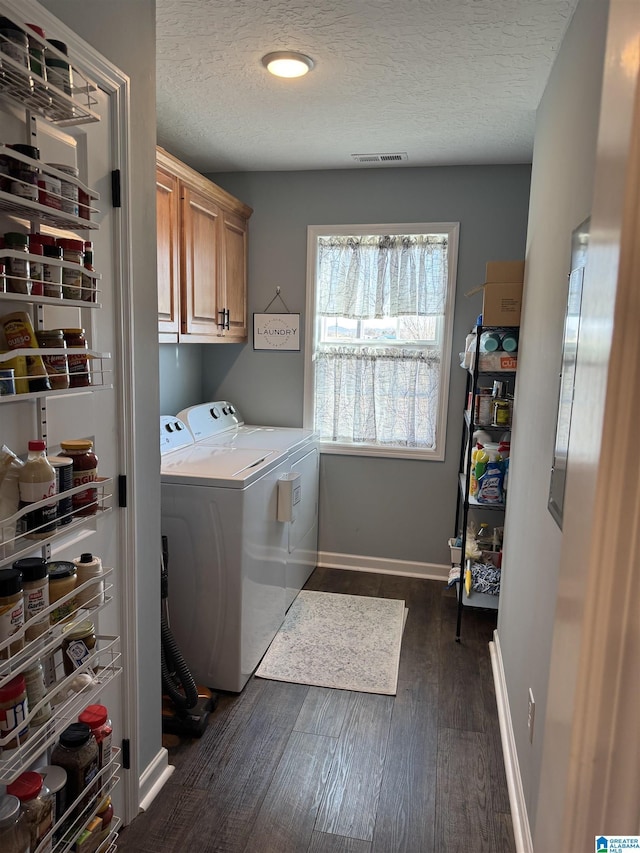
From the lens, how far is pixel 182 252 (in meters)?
2.89

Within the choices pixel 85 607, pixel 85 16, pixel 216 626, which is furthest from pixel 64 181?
pixel 216 626

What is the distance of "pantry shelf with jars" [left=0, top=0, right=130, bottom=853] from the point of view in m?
1.14

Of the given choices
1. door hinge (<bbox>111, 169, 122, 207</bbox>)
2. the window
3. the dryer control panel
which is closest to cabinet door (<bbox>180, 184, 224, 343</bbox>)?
the dryer control panel

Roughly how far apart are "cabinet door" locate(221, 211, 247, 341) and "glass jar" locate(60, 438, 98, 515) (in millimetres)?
2163

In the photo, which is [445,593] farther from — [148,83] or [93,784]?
[148,83]

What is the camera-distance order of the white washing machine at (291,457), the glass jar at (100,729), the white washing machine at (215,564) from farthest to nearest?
the white washing machine at (291,457) < the white washing machine at (215,564) < the glass jar at (100,729)

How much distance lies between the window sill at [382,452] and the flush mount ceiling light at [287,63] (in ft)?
7.21

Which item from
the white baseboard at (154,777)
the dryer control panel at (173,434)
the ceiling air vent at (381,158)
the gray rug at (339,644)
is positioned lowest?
the gray rug at (339,644)

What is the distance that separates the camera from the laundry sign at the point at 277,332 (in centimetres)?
382

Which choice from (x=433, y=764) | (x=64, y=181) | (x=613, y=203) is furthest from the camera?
(x=433, y=764)

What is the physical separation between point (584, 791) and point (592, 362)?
49 cm

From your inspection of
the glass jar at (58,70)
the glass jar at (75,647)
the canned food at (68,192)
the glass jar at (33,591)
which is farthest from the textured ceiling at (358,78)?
the glass jar at (75,647)

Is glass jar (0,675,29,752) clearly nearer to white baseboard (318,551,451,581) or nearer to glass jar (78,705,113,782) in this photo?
glass jar (78,705,113,782)

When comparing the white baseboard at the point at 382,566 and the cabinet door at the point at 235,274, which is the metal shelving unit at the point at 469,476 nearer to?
the white baseboard at the point at 382,566
